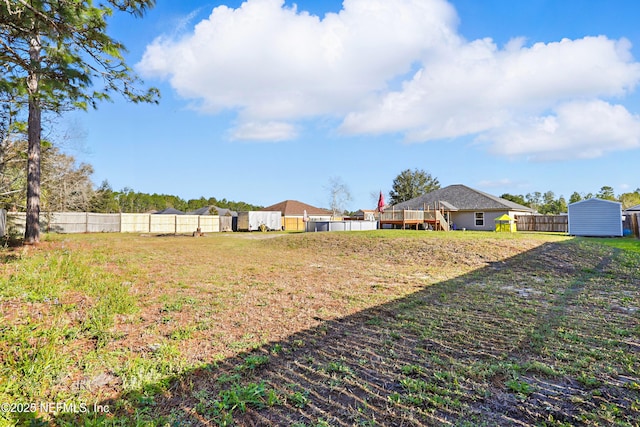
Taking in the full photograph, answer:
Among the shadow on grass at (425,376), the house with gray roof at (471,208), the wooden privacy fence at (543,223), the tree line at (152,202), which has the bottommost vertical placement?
the shadow on grass at (425,376)

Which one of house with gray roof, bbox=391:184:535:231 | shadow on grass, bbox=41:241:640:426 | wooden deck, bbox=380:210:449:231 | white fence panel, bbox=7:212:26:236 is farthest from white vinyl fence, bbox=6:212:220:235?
shadow on grass, bbox=41:241:640:426

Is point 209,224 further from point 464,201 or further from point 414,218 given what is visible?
point 464,201

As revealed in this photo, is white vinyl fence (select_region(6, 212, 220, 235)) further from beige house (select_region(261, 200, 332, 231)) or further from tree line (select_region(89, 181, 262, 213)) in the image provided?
tree line (select_region(89, 181, 262, 213))

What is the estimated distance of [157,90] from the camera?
20.9ft

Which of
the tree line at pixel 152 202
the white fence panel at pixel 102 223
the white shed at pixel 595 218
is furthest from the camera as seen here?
the tree line at pixel 152 202

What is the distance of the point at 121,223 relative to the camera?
86.4 feet

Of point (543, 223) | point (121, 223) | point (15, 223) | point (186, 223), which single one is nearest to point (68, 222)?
point (121, 223)

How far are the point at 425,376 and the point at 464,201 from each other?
27471 mm

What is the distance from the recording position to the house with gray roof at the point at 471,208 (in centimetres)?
2539

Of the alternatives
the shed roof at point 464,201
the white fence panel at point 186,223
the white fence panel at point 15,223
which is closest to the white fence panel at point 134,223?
the white fence panel at point 186,223

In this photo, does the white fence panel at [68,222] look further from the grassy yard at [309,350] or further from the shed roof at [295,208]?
the shed roof at [295,208]

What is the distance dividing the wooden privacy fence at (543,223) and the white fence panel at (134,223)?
3078cm

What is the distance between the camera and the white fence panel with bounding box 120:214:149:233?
2648 centimetres

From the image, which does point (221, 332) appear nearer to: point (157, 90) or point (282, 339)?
point (282, 339)
